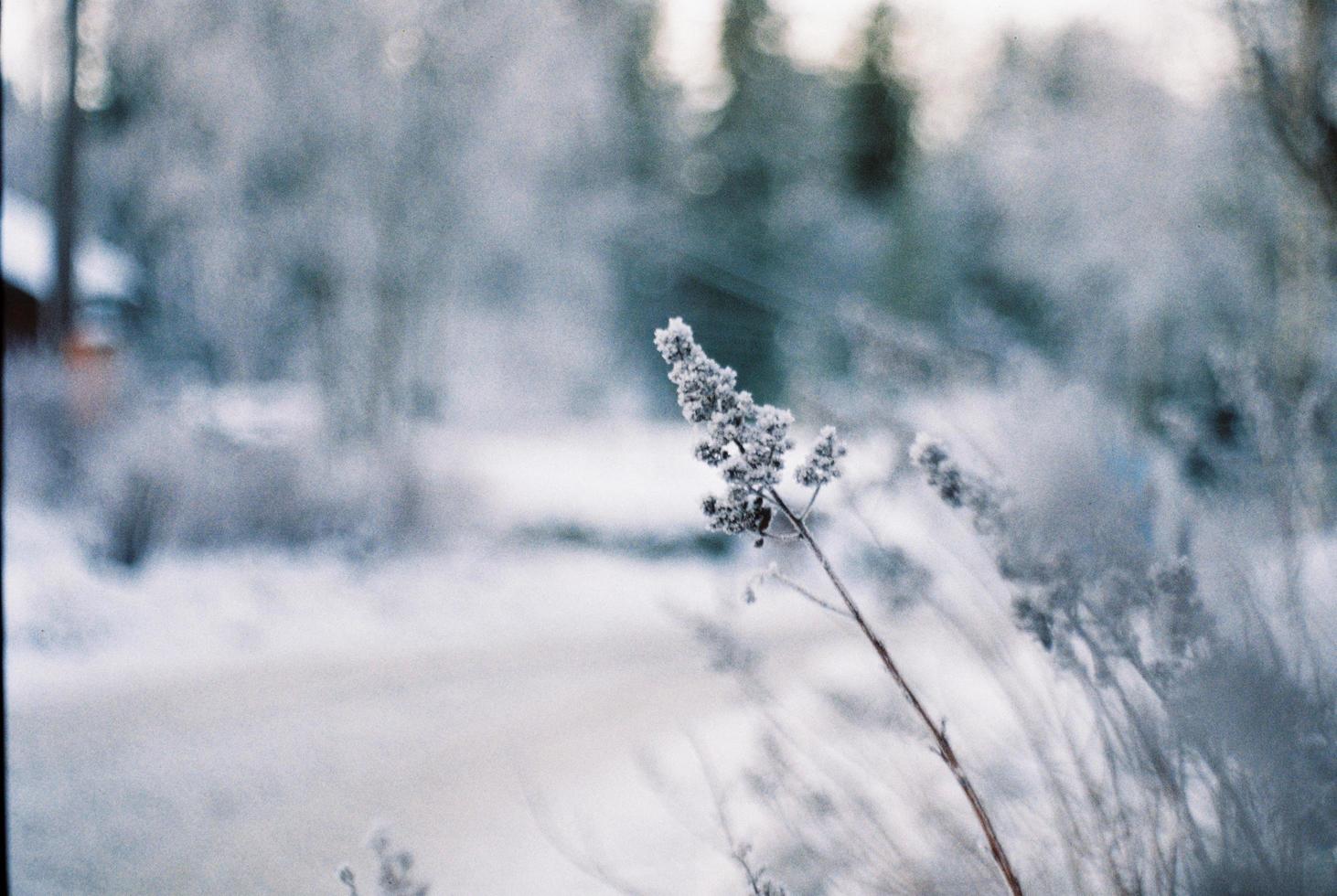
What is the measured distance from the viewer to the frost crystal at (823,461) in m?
1.50

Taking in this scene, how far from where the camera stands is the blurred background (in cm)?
241

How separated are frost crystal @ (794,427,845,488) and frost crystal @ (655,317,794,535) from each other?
4cm

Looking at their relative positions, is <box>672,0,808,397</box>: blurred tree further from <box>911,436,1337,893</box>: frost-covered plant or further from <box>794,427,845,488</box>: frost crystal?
<box>794,427,845,488</box>: frost crystal

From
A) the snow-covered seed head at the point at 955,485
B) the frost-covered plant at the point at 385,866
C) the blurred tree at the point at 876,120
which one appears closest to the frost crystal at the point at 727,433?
the snow-covered seed head at the point at 955,485

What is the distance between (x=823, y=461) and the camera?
1.51 metres

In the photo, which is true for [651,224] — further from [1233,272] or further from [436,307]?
[1233,272]

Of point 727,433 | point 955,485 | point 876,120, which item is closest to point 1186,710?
point 955,485

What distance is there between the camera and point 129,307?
17.8 m

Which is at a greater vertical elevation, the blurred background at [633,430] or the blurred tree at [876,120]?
the blurred tree at [876,120]

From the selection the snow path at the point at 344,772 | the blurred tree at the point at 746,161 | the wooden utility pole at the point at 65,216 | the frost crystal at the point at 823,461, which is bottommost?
the frost crystal at the point at 823,461

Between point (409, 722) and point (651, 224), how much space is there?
19.0m

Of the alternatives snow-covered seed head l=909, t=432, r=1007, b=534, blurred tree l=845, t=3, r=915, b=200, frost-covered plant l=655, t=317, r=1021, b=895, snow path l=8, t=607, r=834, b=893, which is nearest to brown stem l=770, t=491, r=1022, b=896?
frost-covered plant l=655, t=317, r=1021, b=895

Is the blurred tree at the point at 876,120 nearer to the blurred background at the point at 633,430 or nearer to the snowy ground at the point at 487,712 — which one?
→ the blurred background at the point at 633,430

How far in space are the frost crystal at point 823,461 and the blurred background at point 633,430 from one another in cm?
17
